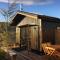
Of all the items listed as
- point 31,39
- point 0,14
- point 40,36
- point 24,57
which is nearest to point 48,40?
point 40,36

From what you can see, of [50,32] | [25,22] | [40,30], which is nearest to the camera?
[40,30]

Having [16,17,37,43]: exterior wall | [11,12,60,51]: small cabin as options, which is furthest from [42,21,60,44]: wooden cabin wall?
[16,17,37,43]: exterior wall

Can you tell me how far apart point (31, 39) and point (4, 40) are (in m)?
3.19

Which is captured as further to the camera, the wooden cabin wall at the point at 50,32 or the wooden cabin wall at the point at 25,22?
the wooden cabin wall at the point at 25,22

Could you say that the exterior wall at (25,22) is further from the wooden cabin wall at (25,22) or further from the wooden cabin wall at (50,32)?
the wooden cabin wall at (50,32)

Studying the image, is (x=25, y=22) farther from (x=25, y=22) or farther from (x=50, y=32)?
(x=50, y=32)

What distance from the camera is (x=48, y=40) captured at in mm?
11016

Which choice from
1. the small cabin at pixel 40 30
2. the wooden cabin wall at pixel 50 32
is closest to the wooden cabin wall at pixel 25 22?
the small cabin at pixel 40 30

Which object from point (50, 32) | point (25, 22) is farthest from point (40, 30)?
point (25, 22)

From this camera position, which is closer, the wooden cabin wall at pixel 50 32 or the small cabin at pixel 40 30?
the small cabin at pixel 40 30

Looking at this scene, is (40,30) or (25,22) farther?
(25,22)

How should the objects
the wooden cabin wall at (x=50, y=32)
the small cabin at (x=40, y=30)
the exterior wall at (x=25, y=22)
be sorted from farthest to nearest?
the exterior wall at (x=25, y=22) < the wooden cabin wall at (x=50, y=32) < the small cabin at (x=40, y=30)

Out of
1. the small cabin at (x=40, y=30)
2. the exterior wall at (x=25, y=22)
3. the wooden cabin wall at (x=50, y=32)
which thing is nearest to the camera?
the small cabin at (x=40, y=30)

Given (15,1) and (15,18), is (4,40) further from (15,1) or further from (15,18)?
(15,18)
